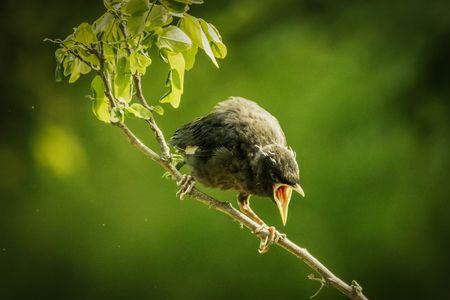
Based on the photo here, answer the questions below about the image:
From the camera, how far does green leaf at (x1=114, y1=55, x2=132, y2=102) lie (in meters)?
1.44

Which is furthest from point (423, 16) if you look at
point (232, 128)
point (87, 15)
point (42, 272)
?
point (42, 272)

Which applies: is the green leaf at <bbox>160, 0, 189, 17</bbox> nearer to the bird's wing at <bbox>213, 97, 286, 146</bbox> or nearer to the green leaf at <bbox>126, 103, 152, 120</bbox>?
the green leaf at <bbox>126, 103, 152, 120</bbox>

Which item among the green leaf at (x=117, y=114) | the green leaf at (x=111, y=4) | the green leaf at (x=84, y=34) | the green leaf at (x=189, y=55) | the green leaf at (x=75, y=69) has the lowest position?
the green leaf at (x=117, y=114)

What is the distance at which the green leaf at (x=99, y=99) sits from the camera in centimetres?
155

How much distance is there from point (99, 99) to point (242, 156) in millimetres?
599

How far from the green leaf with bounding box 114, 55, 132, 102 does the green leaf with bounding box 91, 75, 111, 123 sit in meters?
0.08

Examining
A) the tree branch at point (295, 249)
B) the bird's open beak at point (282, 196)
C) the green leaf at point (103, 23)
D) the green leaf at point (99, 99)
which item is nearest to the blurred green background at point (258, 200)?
the bird's open beak at point (282, 196)

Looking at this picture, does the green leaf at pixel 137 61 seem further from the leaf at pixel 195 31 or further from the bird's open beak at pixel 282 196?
the bird's open beak at pixel 282 196

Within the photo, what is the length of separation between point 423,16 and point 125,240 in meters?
2.10

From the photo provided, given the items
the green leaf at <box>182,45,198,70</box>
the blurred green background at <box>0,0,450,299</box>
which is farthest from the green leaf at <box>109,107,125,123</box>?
the blurred green background at <box>0,0,450,299</box>

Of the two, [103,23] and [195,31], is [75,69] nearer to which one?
[103,23]

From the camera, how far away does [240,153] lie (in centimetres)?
195

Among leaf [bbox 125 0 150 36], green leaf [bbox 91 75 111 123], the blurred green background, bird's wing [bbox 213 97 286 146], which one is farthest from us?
the blurred green background

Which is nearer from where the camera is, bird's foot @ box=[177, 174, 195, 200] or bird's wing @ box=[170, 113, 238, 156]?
bird's foot @ box=[177, 174, 195, 200]
